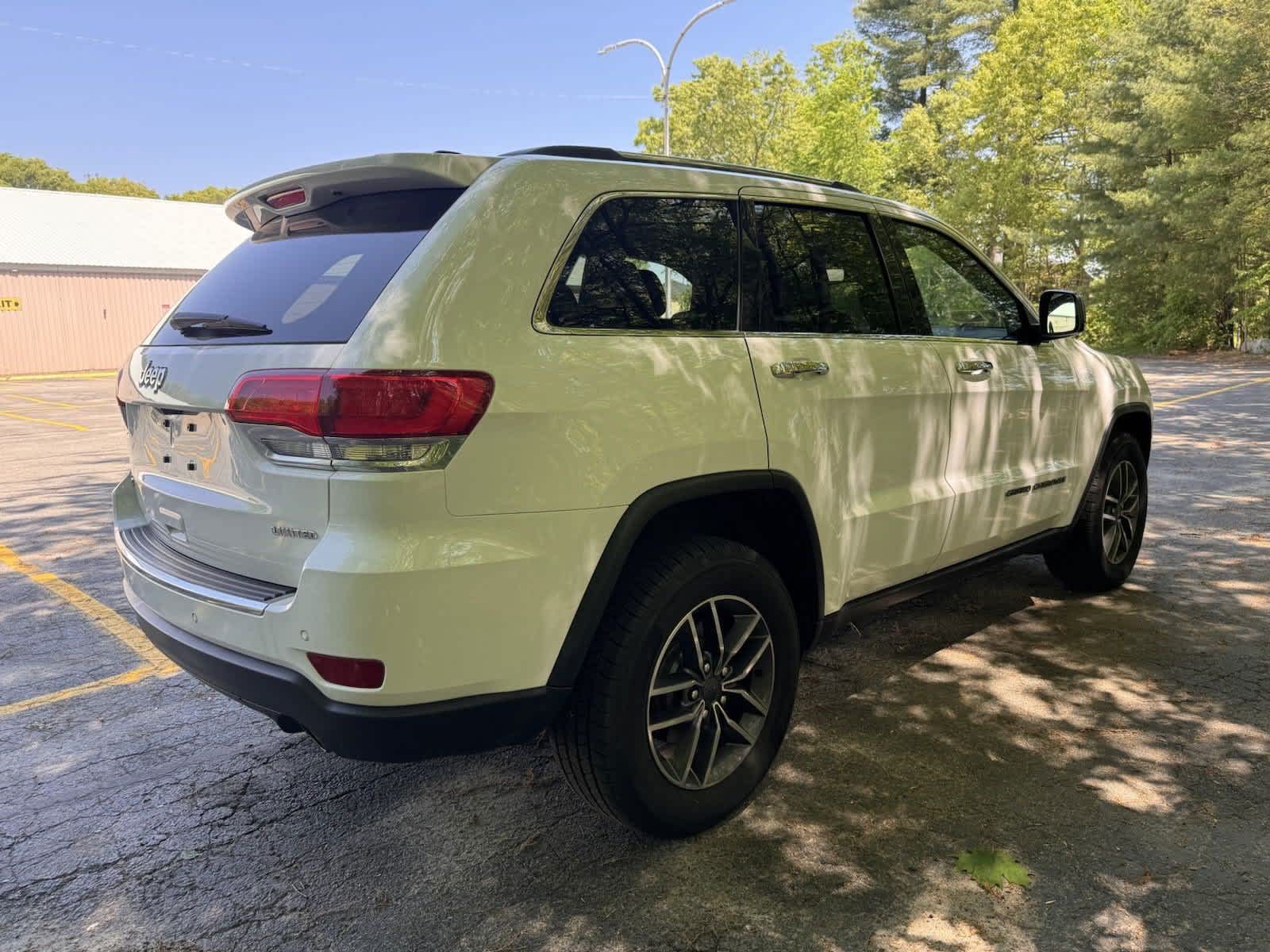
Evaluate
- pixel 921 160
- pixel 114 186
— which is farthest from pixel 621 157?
pixel 114 186

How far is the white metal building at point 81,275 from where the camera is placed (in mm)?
29078

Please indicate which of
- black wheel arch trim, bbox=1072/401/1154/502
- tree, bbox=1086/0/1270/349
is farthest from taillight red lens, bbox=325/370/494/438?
tree, bbox=1086/0/1270/349

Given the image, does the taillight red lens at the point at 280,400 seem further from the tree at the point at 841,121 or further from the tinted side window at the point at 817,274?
the tree at the point at 841,121

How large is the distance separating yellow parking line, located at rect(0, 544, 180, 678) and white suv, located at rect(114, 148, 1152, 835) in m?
1.37

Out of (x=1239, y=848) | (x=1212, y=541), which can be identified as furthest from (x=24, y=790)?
(x=1212, y=541)

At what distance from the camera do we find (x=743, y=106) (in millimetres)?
36562

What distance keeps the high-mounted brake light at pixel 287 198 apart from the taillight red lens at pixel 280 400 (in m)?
0.74

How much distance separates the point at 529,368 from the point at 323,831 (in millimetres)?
1591

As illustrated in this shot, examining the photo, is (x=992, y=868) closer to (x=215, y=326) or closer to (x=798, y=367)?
(x=798, y=367)

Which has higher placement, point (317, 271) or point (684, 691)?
point (317, 271)

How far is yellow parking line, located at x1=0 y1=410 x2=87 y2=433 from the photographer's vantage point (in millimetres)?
13680

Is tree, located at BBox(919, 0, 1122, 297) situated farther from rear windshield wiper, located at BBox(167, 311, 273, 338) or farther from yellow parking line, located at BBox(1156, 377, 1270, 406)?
rear windshield wiper, located at BBox(167, 311, 273, 338)

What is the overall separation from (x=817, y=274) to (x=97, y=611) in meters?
4.01

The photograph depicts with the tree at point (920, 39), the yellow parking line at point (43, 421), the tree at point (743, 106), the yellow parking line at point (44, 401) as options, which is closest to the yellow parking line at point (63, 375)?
the yellow parking line at point (44, 401)
